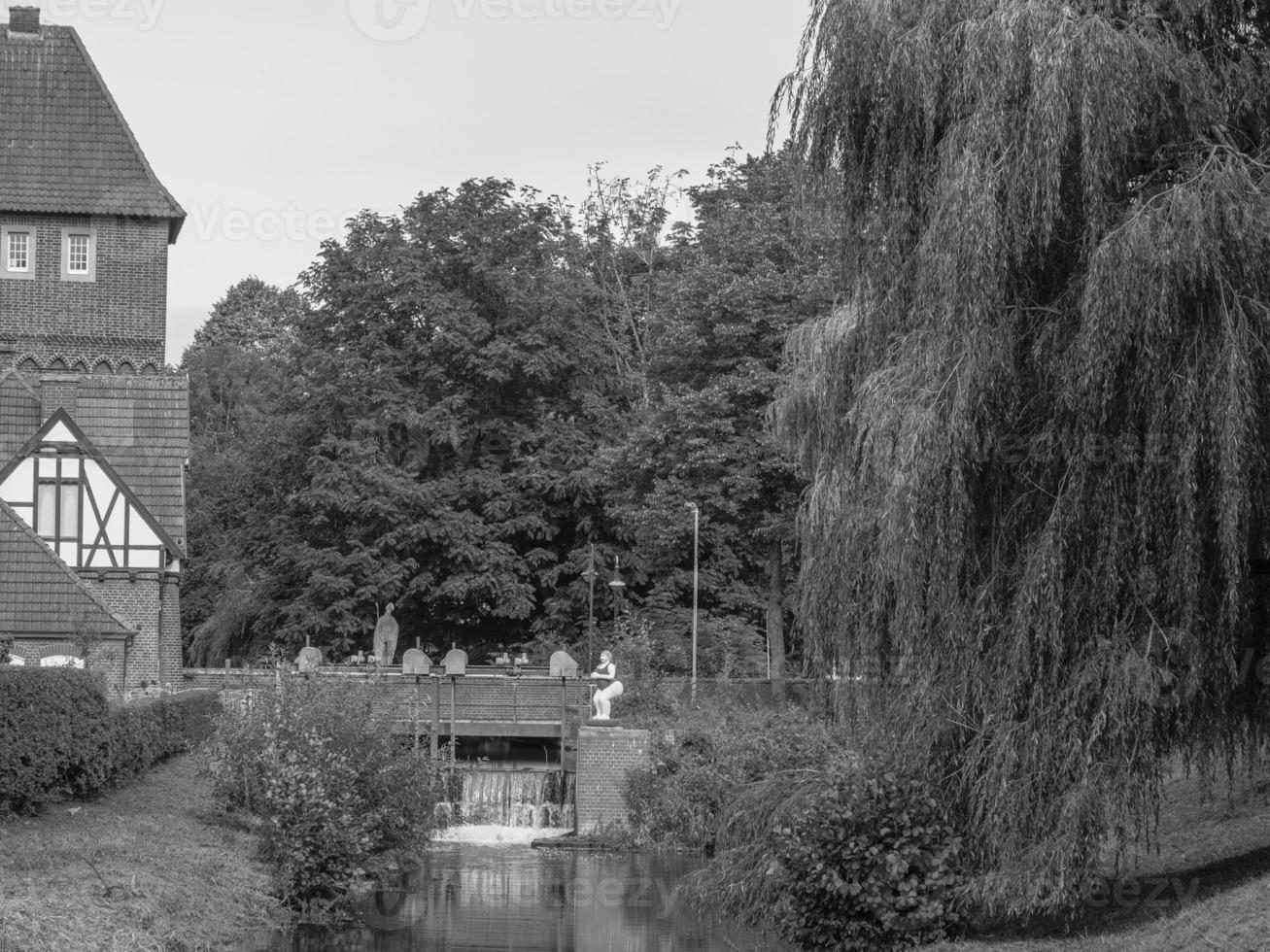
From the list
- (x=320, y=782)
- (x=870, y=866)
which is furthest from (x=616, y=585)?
(x=870, y=866)

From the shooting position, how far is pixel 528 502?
40344 mm

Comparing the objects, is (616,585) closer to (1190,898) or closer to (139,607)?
(139,607)

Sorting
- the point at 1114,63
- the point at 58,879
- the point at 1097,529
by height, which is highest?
the point at 1114,63

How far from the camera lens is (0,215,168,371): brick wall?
3250 cm

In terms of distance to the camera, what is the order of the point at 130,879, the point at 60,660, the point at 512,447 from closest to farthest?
1. the point at 130,879
2. the point at 60,660
3. the point at 512,447

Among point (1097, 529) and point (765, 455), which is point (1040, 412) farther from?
point (765, 455)

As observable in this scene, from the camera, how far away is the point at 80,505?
100 ft

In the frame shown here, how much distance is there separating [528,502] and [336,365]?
591 centimetres

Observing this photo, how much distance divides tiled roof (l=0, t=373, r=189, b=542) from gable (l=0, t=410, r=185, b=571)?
32 cm

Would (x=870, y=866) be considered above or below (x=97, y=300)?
below

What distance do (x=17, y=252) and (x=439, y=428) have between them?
1086cm

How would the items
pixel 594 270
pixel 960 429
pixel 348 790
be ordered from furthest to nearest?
pixel 594 270
pixel 348 790
pixel 960 429

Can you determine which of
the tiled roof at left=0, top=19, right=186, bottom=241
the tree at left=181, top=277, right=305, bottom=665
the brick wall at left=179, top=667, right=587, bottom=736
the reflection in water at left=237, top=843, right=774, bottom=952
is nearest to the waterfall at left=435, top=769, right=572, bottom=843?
the reflection in water at left=237, top=843, right=774, bottom=952

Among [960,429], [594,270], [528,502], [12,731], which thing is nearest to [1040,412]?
[960,429]
